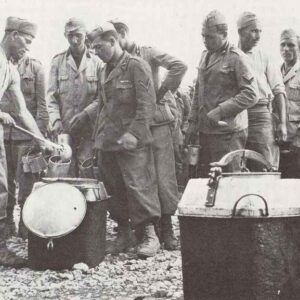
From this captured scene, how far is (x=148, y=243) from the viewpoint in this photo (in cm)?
493

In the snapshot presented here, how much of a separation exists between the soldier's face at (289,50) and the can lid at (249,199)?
386cm

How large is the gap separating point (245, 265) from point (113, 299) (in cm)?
99

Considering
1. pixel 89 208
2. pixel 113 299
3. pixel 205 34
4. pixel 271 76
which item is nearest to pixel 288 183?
pixel 113 299

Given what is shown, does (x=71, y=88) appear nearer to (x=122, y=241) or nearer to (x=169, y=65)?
(x=169, y=65)

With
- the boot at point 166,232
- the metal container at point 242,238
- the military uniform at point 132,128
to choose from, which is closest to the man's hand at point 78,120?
the military uniform at point 132,128

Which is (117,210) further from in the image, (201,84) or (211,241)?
(211,241)

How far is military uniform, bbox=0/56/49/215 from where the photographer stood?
5.91 meters

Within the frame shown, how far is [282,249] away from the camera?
120 inches

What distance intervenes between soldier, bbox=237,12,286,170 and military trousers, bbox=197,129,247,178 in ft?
1.81

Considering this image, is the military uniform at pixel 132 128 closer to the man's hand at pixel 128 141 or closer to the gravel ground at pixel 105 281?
the man's hand at pixel 128 141

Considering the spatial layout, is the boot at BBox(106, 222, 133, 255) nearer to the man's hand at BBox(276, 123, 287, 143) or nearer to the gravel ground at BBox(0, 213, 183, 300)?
the gravel ground at BBox(0, 213, 183, 300)

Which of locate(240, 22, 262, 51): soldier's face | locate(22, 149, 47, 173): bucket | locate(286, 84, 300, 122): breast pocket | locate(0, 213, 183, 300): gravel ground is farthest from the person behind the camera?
locate(286, 84, 300, 122): breast pocket

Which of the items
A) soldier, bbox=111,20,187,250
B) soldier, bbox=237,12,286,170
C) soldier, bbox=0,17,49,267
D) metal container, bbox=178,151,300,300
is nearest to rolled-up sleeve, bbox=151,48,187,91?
soldier, bbox=111,20,187,250

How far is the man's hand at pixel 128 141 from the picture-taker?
477 centimetres
